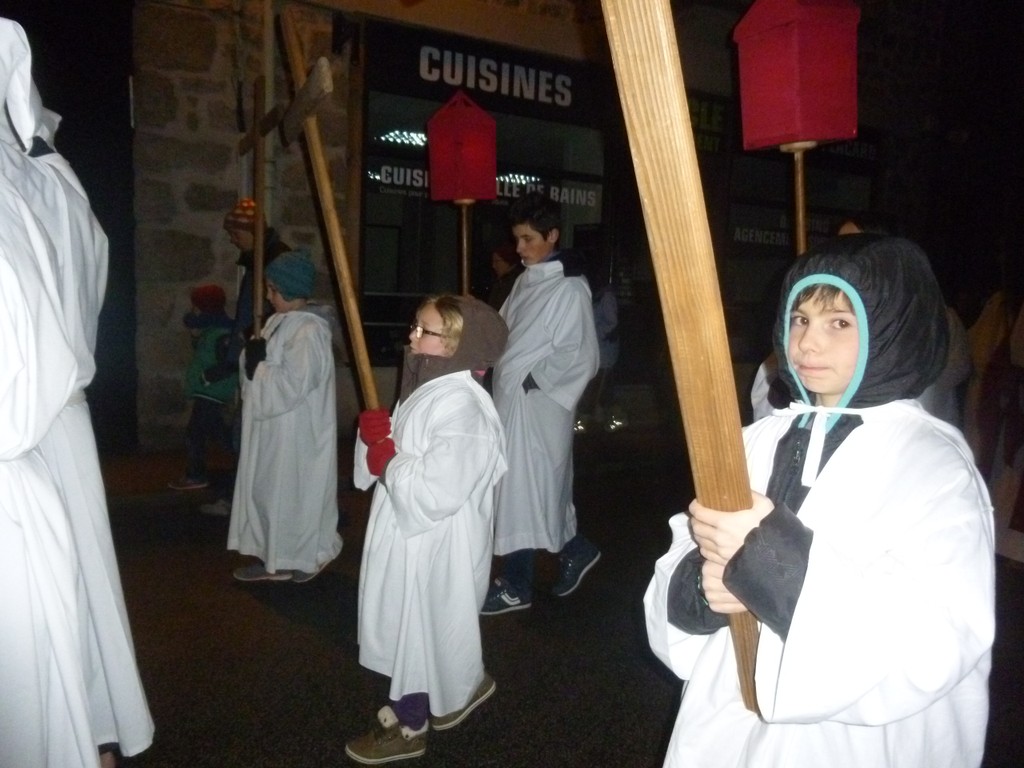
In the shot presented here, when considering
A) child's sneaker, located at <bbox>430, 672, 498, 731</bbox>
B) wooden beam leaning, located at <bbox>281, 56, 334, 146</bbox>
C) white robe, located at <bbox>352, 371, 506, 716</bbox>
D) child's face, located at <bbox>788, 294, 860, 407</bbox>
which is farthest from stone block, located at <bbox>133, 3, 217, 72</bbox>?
child's face, located at <bbox>788, 294, 860, 407</bbox>

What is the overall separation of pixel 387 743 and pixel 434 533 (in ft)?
2.50

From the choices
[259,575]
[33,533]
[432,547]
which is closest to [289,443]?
[259,575]

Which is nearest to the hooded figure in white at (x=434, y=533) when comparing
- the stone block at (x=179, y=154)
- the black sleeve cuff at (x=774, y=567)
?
the black sleeve cuff at (x=774, y=567)

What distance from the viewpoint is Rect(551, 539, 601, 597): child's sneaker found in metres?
4.43

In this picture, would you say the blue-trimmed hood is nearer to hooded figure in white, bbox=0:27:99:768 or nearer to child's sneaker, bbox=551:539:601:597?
hooded figure in white, bbox=0:27:99:768

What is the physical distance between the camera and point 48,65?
237 inches

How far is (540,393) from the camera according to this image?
421 centimetres

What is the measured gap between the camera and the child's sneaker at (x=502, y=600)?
13.5 ft

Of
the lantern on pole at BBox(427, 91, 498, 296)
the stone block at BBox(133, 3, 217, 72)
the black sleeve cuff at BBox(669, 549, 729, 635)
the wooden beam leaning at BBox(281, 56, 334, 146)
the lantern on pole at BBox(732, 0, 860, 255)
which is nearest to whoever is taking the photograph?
the black sleeve cuff at BBox(669, 549, 729, 635)

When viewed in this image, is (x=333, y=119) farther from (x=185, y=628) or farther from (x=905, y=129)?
(x=905, y=129)

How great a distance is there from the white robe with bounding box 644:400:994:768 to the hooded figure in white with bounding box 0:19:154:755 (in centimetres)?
145

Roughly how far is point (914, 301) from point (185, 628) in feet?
11.4

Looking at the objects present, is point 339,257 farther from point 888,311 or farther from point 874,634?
point 874,634

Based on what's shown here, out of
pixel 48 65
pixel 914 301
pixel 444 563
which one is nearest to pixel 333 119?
pixel 48 65
